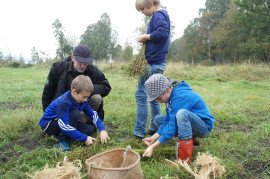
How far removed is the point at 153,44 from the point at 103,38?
37107 millimetres

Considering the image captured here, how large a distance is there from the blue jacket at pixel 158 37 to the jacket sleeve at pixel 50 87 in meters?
1.50

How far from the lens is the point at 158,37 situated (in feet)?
9.58

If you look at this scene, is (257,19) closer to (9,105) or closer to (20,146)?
(9,105)

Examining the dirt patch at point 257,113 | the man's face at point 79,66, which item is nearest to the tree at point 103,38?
the dirt patch at point 257,113

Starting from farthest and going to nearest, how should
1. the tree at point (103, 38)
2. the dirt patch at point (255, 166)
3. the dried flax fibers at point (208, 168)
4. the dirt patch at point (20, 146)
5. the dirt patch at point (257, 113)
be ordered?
the tree at point (103, 38) < the dirt patch at point (257, 113) < the dirt patch at point (20, 146) < the dirt patch at point (255, 166) < the dried flax fibers at point (208, 168)

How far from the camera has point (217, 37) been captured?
33.9m

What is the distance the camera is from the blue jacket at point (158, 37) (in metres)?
2.90

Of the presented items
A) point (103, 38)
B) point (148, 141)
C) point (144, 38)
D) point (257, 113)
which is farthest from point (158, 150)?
point (103, 38)

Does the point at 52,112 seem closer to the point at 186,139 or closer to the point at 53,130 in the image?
the point at 53,130

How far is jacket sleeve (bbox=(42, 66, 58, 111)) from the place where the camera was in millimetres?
3365

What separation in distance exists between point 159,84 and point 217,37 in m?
35.0

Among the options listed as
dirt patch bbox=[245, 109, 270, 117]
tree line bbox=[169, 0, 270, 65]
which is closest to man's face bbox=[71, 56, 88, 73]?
dirt patch bbox=[245, 109, 270, 117]

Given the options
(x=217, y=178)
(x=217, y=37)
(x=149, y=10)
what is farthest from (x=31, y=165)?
(x=217, y=37)

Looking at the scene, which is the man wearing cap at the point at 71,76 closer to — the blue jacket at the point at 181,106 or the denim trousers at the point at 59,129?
the denim trousers at the point at 59,129
